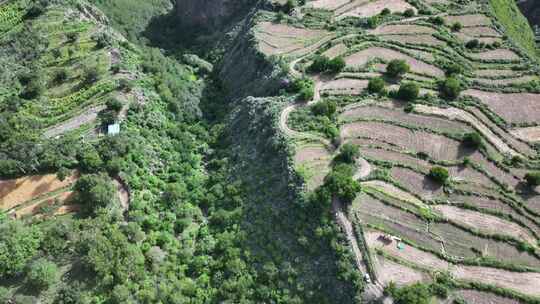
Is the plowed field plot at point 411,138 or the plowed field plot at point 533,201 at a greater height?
the plowed field plot at point 411,138

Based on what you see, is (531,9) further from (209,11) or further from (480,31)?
(209,11)

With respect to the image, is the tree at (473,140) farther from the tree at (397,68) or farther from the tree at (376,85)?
the tree at (397,68)

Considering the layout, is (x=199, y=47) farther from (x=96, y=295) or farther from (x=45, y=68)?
(x=96, y=295)

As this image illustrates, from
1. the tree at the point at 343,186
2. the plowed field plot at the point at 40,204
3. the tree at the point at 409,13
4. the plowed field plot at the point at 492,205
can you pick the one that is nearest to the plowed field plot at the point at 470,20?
the tree at the point at 409,13

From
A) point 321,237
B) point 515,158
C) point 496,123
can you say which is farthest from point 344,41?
point 321,237

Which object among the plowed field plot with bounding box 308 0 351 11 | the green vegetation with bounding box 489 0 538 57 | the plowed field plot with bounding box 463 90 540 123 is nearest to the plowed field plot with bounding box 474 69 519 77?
the plowed field plot with bounding box 463 90 540 123

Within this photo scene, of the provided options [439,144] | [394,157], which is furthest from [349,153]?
[439,144]
